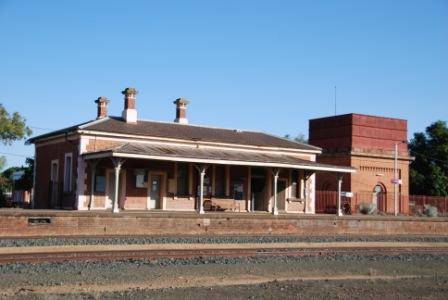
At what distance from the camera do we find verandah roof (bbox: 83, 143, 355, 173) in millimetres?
24984

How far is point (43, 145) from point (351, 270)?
2255 cm

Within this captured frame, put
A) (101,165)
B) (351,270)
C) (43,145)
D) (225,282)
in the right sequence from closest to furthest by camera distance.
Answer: (225,282) < (351,270) < (101,165) < (43,145)

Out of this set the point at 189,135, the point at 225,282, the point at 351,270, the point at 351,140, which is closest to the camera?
the point at 225,282

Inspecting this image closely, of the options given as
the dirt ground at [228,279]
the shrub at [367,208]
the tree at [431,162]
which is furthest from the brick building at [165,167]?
the tree at [431,162]

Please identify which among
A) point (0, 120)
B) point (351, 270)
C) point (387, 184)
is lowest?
point (351, 270)

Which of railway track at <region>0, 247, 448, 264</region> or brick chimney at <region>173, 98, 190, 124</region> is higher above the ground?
brick chimney at <region>173, 98, 190, 124</region>

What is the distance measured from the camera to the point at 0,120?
1281 inches

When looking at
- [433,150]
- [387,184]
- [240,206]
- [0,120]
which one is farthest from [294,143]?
[433,150]

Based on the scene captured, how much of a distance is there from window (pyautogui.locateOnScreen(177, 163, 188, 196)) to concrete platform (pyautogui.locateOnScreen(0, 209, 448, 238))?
4604mm

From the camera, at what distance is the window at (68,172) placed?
2823 cm

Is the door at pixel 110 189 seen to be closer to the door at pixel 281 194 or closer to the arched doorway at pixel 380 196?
the door at pixel 281 194

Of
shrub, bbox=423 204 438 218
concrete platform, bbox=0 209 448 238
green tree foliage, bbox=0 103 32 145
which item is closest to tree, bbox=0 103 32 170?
green tree foliage, bbox=0 103 32 145

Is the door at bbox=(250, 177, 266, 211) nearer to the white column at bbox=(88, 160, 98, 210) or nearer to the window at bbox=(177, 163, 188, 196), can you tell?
the window at bbox=(177, 163, 188, 196)

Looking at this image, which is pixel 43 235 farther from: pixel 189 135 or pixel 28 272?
pixel 189 135
